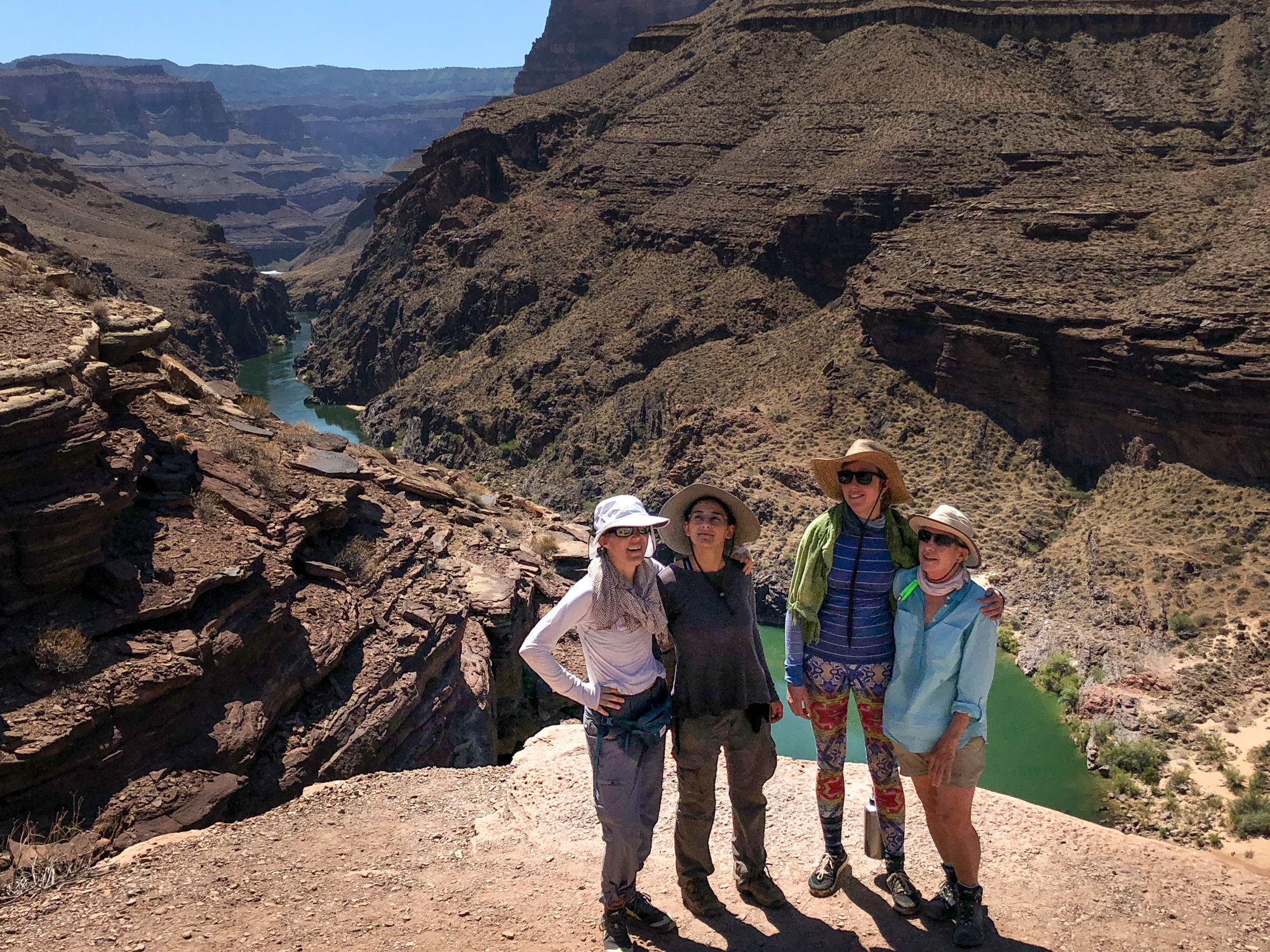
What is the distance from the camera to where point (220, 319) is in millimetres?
88438

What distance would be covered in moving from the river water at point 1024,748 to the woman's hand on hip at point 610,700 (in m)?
14.5

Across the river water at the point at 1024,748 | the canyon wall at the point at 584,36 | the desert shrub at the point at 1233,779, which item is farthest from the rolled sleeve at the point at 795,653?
the canyon wall at the point at 584,36

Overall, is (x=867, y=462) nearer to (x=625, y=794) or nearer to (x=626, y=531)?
(x=626, y=531)

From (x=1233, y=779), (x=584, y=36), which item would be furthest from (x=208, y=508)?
(x=584, y=36)

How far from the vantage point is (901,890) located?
6777 millimetres

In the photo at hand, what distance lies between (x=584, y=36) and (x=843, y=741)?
6836 inches

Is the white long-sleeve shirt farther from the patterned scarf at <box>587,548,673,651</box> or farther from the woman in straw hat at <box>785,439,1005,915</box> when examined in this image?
the woman in straw hat at <box>785,439,1005,915</box>

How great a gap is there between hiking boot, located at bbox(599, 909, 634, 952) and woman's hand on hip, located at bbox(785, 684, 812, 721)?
5.36 ft

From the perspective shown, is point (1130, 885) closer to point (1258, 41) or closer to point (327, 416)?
point (1258, 41)

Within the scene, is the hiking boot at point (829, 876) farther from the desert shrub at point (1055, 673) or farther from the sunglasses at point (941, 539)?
the desert shrub at point (1055, 673)

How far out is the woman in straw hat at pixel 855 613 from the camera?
6.46 metres

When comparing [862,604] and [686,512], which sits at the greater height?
[686,512]

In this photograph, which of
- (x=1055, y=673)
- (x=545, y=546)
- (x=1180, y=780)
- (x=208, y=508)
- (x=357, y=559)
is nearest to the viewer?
(x=208, y=508)

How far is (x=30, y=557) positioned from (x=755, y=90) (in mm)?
57437
